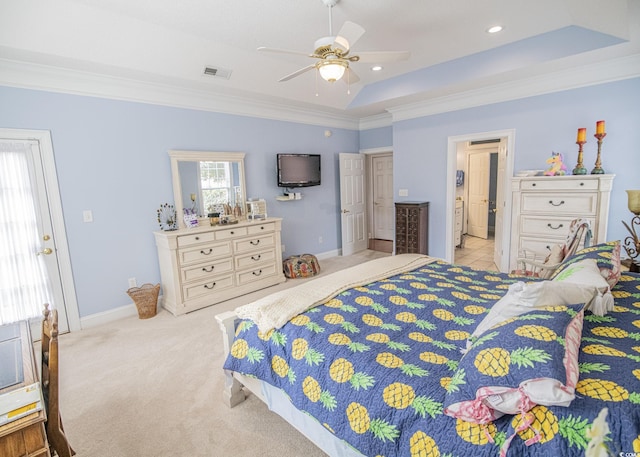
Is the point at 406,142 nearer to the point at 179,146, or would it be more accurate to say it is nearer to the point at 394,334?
the point at 179,146

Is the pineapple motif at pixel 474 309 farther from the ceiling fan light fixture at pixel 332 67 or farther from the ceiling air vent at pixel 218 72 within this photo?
the ceiling air vent at pixel 218 72

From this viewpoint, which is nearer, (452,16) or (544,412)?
(544,412)

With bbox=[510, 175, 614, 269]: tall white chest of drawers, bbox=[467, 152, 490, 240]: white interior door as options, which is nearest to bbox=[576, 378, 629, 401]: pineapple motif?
bbox=[510, 175, 614, 269]: tall white chest of drawers

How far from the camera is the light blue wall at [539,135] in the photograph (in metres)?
3.49

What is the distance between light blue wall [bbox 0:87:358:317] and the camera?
3166 mm

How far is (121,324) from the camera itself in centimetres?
347

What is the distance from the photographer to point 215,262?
154 inches

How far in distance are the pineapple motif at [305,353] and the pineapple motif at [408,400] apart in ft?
1.22

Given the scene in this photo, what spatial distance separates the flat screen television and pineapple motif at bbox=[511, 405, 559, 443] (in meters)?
4.45

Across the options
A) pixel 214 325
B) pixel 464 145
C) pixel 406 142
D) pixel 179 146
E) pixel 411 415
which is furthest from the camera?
pixel 464 145

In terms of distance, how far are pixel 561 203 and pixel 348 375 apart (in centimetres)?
349

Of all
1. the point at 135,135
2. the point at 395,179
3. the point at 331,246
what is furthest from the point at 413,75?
the point at 135,135

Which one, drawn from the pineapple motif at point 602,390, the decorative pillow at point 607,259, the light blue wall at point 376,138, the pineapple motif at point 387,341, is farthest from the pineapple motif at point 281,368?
the light blue wall at point 376,138

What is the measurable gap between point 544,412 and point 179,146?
4254 millimetres
